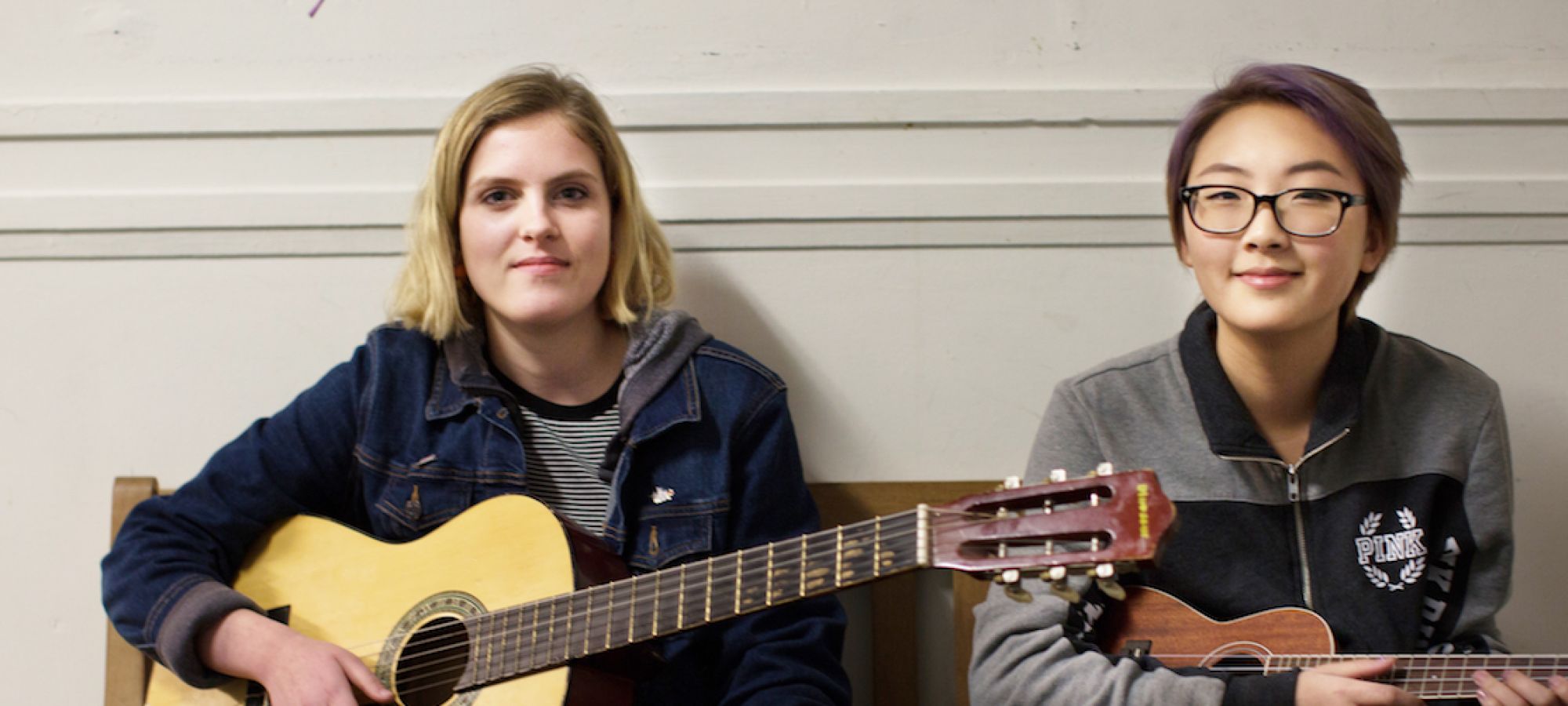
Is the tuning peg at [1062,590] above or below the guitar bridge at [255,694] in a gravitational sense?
above

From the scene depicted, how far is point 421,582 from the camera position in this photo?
1427 millimetres

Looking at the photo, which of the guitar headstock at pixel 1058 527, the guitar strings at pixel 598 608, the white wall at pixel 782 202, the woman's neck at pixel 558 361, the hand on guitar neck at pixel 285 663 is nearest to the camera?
the guitar headstock at pixel 1058 527

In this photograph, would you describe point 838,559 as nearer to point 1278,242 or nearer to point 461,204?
point 1278,242

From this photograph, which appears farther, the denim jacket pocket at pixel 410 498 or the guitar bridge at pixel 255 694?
the denim jacket pocket at pixel 410 498

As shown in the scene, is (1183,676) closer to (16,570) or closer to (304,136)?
(304,136)

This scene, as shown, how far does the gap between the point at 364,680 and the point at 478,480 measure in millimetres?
287

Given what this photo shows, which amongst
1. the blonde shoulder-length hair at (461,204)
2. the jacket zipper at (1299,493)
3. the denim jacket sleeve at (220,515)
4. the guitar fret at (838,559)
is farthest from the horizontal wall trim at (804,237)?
the guitar fret at (838,559)

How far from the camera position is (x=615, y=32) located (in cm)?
176

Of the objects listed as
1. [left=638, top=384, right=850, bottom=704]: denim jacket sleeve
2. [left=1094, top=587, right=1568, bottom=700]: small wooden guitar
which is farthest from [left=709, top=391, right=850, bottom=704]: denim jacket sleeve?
[left=1094, top=587, right=1568, bottom=700]: small wooden guitar

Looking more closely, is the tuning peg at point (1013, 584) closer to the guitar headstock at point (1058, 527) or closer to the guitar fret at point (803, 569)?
the guitar headstock at point (1058, 527)

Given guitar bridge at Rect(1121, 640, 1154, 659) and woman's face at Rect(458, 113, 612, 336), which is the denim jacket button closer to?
woman's face at Rect(458, 113, 612, 336)

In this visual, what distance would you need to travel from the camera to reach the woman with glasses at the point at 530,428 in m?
1.49

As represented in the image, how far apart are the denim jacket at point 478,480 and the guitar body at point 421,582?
47 millimetres

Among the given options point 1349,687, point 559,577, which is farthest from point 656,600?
point 1349,687
